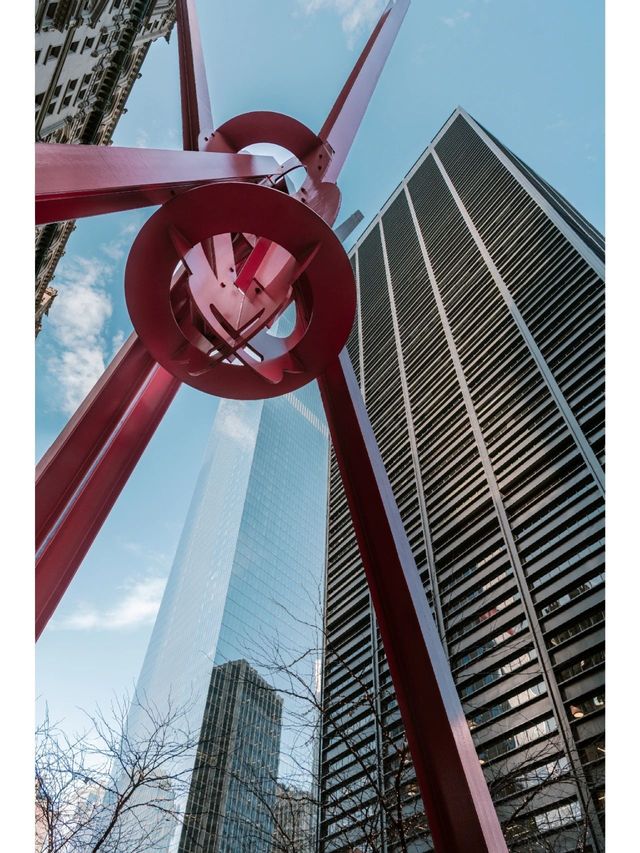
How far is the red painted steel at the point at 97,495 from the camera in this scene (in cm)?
531

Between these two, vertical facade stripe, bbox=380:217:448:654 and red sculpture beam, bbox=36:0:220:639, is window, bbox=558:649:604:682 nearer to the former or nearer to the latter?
vertical facade stripe, bbox=380:217:448:654

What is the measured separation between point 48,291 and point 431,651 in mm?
32763

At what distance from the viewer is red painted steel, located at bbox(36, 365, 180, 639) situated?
209 inches

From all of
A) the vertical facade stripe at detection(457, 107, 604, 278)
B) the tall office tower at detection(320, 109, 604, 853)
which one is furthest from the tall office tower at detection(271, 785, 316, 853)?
the vertical facade stripe at detection(457, 107, 604, 278)

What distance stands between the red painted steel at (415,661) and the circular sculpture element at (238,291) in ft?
2.93

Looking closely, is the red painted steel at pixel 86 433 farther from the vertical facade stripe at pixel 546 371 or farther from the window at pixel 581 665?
the vertical facade stripe at pixel 546 371

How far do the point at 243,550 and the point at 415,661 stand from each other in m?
86.2

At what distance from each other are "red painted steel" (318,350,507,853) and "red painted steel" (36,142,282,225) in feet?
8.57

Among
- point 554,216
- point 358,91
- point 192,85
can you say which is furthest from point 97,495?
point 554,216

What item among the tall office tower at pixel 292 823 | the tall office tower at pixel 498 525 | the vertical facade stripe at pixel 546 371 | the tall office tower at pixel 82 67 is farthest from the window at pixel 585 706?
the tall office tower at pixel 82 67

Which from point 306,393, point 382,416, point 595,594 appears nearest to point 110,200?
point 595,594

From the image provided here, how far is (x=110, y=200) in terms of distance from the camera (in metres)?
4.38

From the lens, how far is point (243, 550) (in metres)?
87.9

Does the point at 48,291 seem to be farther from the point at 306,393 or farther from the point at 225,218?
the point at 306,393
